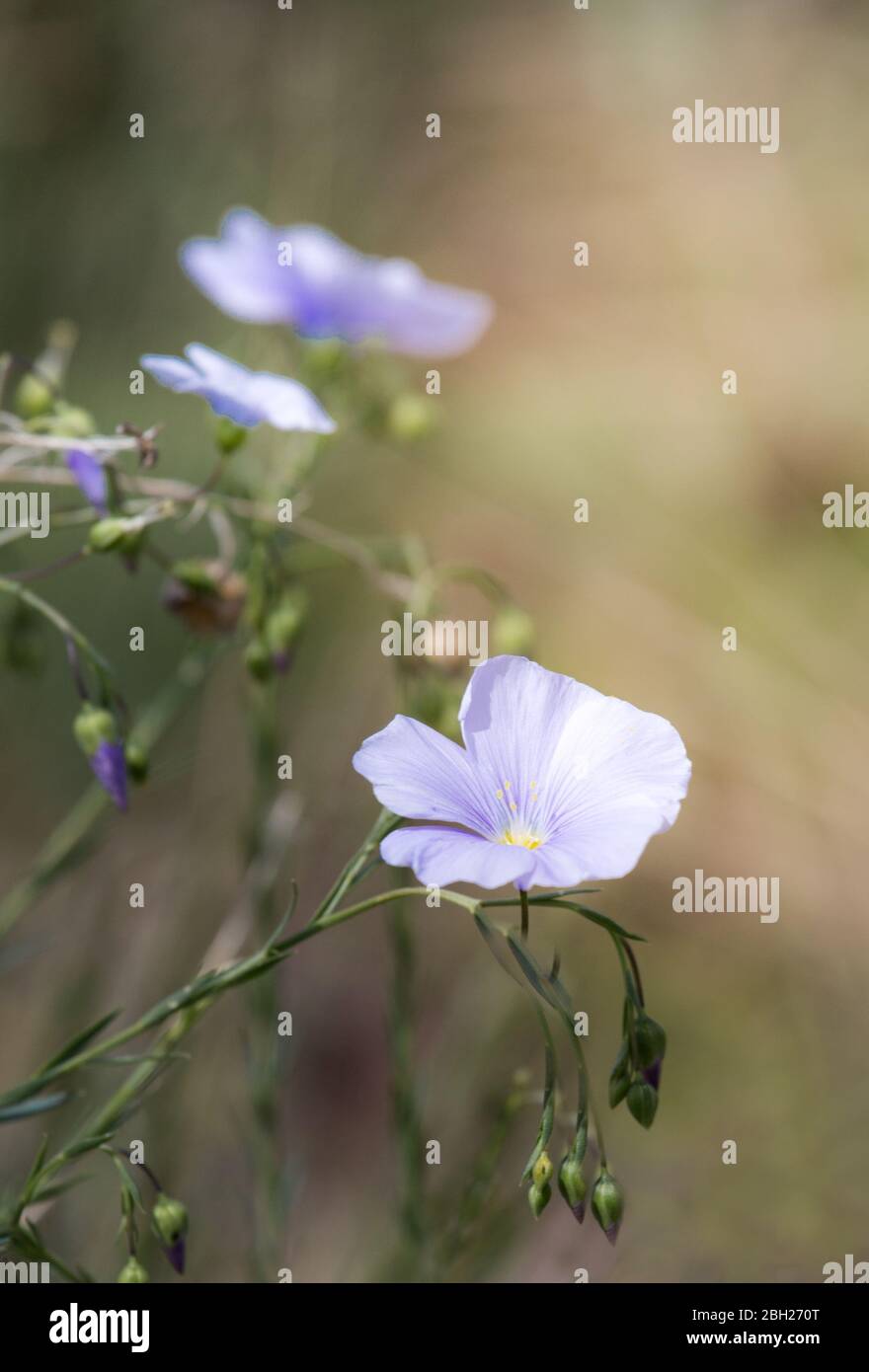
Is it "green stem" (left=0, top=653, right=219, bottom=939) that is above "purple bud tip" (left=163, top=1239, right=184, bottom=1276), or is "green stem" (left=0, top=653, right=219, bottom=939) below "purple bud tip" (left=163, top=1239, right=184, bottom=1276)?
above

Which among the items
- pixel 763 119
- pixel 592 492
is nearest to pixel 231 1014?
pixel 592 492

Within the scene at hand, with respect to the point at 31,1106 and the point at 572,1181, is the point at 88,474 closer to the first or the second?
the point at 31,1106

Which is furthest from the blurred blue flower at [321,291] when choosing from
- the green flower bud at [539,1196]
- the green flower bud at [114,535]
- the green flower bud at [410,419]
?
the green flower bud at [539,1196]

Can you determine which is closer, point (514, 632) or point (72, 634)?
point (72, 634)

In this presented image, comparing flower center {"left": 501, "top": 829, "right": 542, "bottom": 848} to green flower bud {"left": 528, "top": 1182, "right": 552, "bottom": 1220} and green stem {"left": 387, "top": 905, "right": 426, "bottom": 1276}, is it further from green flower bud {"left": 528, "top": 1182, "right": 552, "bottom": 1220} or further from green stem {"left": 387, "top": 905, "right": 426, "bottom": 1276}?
green stem {"left": 387, "top": 905, "right": 426, "bottom": 1276}

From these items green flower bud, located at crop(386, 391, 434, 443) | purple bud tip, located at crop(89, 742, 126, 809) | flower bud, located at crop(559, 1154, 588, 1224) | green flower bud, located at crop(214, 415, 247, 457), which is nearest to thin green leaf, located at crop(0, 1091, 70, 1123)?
purple bud tip, located at crop(89, 742, 126, 809)

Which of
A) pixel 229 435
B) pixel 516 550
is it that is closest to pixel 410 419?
pixel 229 435
